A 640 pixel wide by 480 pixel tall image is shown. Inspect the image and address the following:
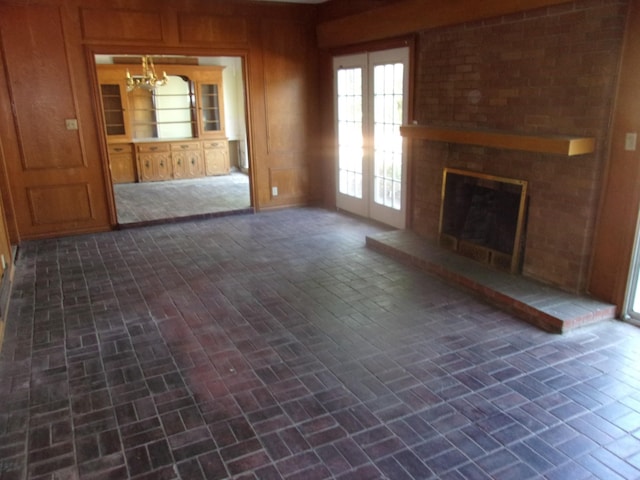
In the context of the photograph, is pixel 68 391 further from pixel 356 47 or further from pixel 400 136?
pixel 356 47

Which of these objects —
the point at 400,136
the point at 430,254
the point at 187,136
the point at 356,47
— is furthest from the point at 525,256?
the point at 187,136

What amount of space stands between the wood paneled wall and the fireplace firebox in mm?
3405

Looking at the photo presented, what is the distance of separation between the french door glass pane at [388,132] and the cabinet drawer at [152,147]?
5.75 m

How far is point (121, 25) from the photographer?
6191mm

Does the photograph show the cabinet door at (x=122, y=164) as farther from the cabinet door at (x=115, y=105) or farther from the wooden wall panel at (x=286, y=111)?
the wooden wall panel at (x=286, y=111)

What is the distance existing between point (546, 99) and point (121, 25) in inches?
199

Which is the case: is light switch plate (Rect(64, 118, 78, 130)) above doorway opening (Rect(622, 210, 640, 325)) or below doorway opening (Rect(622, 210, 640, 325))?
above

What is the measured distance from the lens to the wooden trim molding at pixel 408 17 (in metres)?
4.23

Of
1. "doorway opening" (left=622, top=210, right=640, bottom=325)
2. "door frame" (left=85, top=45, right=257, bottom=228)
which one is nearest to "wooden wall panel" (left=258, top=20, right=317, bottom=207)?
"door frame" (left=85, top=45, right=257, bottom=228)

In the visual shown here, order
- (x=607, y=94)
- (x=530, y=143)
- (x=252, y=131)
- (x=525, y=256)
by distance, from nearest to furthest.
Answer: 1. (x=607, y=94)
2. (x=530, y=143)
3. (x=525, y=256)
4. (x=252, y=131)

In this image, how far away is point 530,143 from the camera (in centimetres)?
396

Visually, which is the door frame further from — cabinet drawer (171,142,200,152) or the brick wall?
cabinet drawer (171,142,200,152)

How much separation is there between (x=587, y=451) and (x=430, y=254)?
9.08ft

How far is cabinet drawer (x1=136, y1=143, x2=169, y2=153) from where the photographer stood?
1041cm
